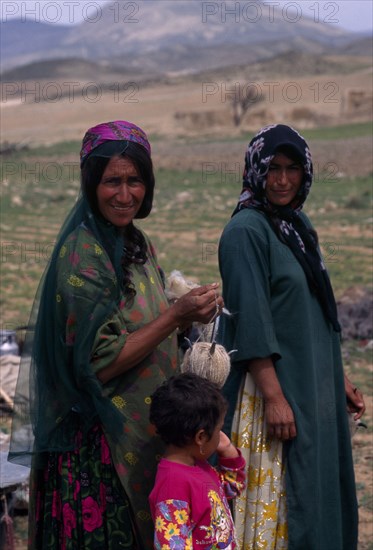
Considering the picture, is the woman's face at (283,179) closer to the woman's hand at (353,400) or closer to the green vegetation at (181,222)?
the woman's hand at (353,400)

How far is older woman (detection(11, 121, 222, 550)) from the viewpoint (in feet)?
8.64

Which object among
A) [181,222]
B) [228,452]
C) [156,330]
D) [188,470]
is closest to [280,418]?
[228,452]

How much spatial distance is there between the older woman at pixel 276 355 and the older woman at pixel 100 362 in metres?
0.46

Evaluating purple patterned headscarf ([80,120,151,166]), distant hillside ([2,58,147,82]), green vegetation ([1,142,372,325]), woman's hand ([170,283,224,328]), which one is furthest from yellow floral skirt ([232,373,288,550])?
distant hillside ([2,58,147,82])

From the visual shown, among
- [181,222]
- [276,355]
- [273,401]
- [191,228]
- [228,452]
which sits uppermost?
[181,222]

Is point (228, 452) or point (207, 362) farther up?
point (207, 362)

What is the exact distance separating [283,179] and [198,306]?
0.74 meters

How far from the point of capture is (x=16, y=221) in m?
17.4

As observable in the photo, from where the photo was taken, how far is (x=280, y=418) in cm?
315

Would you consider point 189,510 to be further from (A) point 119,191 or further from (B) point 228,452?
(A) point 119,191

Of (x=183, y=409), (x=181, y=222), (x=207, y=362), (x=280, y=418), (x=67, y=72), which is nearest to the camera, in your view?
(x=183, y=409)

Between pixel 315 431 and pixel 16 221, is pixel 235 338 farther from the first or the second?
pixel 16 221

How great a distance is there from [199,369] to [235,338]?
0.40 metres

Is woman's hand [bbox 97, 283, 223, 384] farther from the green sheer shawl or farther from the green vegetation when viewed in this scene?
the green vegetation
